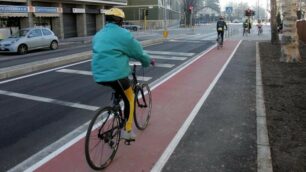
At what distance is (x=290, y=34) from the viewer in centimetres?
1418

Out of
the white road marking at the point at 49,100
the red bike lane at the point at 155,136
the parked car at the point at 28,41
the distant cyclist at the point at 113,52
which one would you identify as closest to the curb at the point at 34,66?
the white road marking at the point at 49,100

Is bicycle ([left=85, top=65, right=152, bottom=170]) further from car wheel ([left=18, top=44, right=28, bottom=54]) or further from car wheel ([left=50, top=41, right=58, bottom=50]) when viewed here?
car wheel ([left=50, top=41, right=58, bottom=50])

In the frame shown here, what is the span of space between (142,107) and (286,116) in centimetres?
263

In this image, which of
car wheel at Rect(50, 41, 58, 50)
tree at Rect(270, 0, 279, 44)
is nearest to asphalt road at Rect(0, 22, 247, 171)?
car wheel at Rect(50, 41, 58, 50)

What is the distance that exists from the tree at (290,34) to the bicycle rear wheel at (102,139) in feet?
36.0

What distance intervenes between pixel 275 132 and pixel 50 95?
544 cm

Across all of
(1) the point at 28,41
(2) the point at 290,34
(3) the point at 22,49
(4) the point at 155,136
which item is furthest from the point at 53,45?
(4) the point at 155,136

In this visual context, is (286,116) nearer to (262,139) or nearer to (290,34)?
(262,139)

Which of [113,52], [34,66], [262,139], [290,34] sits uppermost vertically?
[290,34]

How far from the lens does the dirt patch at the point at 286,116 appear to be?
4818 mm

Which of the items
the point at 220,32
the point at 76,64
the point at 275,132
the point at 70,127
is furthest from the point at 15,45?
the point at 275,132

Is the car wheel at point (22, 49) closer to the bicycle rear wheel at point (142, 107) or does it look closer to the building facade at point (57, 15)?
the building facade at point (57, 15)

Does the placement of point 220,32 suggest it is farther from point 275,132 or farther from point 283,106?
point 275,132

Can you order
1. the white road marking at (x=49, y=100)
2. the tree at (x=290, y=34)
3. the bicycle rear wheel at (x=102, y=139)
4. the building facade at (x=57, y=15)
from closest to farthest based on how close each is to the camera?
the bicycle rear wheel at (x=102, y=139), the white road marking at (x=49, y=100), the tree at (x=290, y=34), the building facade at (x=57, y=15)
